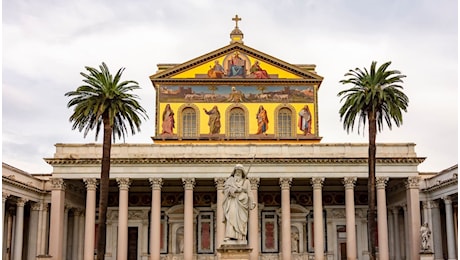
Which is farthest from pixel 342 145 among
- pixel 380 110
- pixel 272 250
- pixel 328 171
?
pixel 272 250

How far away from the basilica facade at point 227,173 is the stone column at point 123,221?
95mm

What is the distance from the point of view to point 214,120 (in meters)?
49.3

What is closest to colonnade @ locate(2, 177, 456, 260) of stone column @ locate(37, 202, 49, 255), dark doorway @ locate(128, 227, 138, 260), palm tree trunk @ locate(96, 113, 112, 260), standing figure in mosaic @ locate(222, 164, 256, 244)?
stone column @ locate(37, 202, 49, 255)

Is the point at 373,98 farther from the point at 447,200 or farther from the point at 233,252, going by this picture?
the point at 233,252

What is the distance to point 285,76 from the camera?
49.8m

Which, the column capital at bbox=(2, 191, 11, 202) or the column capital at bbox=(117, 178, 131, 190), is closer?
the column capital at bbox=(2, 191, 11, 202)

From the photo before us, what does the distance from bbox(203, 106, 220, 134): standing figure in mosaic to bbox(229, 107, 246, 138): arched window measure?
101cm

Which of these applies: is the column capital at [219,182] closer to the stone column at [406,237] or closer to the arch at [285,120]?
the arch at [285,120]

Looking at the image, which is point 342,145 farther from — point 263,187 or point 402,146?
point 263,187

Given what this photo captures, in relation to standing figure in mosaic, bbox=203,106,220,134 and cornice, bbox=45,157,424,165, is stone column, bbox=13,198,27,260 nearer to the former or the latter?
cornice, bbox=45,157,424,165

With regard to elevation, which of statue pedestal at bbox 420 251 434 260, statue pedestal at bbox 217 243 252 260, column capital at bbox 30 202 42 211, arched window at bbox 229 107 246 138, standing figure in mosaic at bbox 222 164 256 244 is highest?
arched window at bbox 229 107 246 138

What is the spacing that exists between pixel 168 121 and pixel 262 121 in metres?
7.31

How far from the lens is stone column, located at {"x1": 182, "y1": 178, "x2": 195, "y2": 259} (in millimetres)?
42906

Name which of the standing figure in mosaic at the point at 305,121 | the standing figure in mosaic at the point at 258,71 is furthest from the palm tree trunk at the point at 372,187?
the standing figure in mosaic at the point at 258,71
